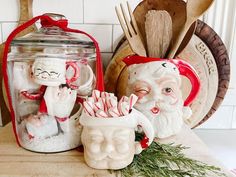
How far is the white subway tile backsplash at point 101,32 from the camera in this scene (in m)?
0.83

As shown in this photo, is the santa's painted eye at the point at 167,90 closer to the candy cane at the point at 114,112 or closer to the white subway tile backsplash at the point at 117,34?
the candy cane at the point at 114,112

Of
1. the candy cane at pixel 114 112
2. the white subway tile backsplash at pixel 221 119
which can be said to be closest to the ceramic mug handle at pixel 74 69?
the candy cane at pixel 114 112

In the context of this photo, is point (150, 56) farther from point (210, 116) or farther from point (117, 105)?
point (210, 116)

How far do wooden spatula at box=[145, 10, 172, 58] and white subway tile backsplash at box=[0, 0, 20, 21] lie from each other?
42 centimetres

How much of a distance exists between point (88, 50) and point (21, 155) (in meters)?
0.23

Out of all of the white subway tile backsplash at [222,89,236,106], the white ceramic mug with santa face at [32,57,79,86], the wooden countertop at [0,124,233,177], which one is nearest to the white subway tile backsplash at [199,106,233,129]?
the white subway tile backsplash at [222,89,236,106]

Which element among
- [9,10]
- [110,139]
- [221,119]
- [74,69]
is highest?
[9,10]

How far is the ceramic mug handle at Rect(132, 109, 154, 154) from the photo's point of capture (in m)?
0.50

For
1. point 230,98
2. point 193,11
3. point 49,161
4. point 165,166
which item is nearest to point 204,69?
point 230,98

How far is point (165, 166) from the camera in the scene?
0.51m

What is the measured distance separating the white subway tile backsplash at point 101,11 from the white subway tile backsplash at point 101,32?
14 millimetres

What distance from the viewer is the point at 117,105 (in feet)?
1.60

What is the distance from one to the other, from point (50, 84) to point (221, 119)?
628 millimetres

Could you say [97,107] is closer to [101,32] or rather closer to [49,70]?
[49,70]
